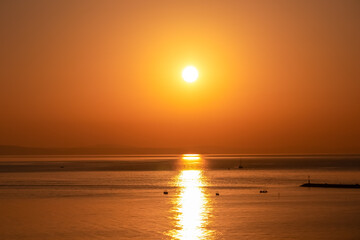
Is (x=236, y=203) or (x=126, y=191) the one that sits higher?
(x=126, y=191)

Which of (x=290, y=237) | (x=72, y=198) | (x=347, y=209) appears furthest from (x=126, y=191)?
(x=290, y=237)

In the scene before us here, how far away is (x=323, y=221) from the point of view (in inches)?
2341

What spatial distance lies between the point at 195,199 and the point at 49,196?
26874 millimetres

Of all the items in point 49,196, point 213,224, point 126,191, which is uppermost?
point 126,191

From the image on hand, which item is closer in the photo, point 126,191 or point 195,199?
point 195,199

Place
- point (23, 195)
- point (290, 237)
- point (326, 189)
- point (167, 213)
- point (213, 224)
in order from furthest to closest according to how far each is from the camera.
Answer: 1. point (326, 189)
2. point (23, 195)
3. point (167, 213)
4. point (213, 224)
5. point (290, 237)

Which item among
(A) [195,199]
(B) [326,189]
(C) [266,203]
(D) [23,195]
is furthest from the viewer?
(B) [326,189]

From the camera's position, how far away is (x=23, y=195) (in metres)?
92.8

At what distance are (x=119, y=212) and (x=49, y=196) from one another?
27669 mm

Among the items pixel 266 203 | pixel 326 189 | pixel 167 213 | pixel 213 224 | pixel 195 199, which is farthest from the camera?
pixel 326 189

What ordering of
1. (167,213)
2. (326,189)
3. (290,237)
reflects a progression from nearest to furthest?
1. (290,237)
2. (167,213)
3. (326,189)

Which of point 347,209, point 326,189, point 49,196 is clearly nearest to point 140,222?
point 347,209

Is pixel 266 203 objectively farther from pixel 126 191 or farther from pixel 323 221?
pixel 126 191

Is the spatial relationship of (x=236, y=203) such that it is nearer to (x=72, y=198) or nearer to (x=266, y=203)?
(x=266, y=203)
